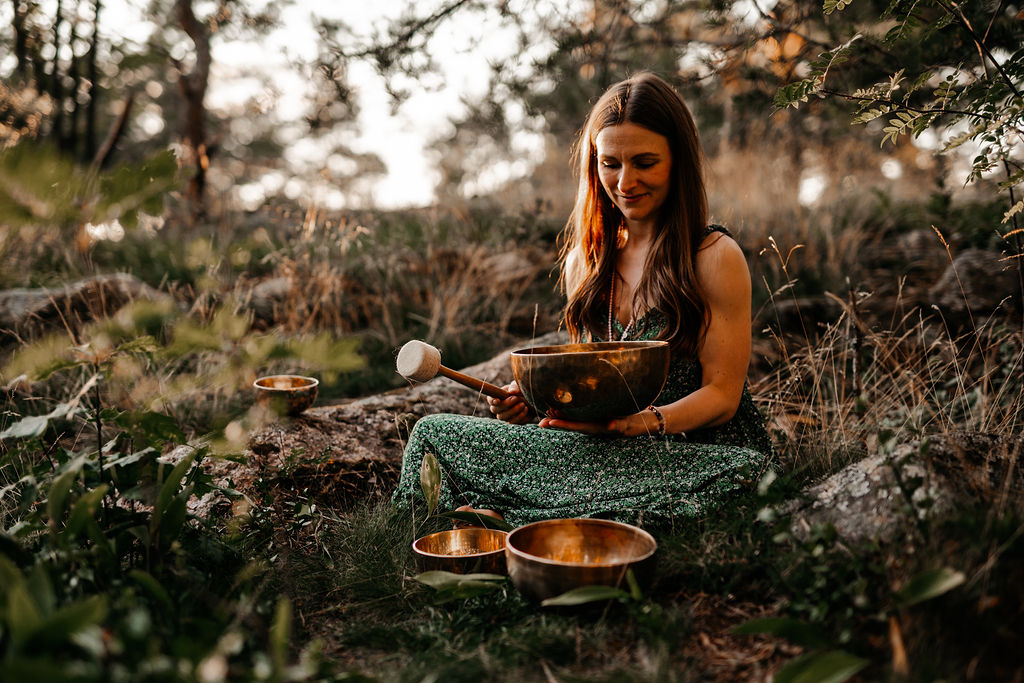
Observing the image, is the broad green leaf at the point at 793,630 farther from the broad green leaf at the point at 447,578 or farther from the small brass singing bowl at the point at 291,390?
the small brass singing bowl at the point at 291,390

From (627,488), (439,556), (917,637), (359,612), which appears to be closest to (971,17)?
(627,488)

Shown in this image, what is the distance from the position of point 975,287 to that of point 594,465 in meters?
3.15

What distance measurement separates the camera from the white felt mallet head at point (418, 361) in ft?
5.86

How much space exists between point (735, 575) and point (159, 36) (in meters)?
11.8

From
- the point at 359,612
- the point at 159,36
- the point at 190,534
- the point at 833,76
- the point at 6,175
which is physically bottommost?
the point at 359,612

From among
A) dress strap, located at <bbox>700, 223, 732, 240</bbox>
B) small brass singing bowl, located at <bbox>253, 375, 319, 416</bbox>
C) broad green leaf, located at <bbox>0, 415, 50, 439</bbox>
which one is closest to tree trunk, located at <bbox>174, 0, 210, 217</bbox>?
small brass singing bowl, located at <bbox>253, 375, 319, 416</bbox>

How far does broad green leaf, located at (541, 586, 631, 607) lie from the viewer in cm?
147

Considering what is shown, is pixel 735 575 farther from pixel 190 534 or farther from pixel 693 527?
pixel 190 534

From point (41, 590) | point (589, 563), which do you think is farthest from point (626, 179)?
point (41, 590)

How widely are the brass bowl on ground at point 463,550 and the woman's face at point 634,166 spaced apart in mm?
1236

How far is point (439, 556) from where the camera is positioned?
178 centimetres

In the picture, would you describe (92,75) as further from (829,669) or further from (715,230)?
(829,669)

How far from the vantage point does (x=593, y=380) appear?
1829 millimetres

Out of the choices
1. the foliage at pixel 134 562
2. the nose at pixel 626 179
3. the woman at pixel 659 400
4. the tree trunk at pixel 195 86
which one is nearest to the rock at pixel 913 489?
the woman at pixel 659 400
